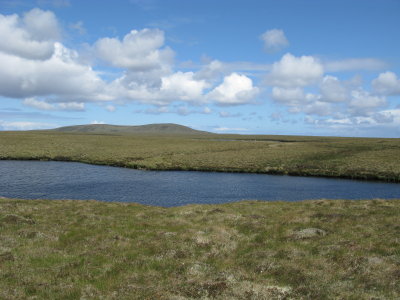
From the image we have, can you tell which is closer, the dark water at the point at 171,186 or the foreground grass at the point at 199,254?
the foreground grass at the point at 199,254

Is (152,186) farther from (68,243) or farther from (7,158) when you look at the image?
(7,158)

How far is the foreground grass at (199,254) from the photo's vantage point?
11242mm

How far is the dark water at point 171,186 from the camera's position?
127 ft

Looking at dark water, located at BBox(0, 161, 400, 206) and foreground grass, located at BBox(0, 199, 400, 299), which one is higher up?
foreground grass, located at BBox(0, 199, 400, 299)

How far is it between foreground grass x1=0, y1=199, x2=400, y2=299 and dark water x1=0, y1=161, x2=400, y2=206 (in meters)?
14.0

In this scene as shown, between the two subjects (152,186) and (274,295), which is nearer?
(274,295)

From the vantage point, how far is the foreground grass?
11242 millimetres

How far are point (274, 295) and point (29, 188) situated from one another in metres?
39.2

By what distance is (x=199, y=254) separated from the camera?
15.4 meters

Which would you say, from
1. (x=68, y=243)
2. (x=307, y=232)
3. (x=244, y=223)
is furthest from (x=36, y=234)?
(x=307, y=232)

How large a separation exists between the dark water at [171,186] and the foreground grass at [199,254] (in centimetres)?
1397

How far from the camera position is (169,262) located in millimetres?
14055

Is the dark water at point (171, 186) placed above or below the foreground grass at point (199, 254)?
below

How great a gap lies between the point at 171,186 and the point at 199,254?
30.6 m
